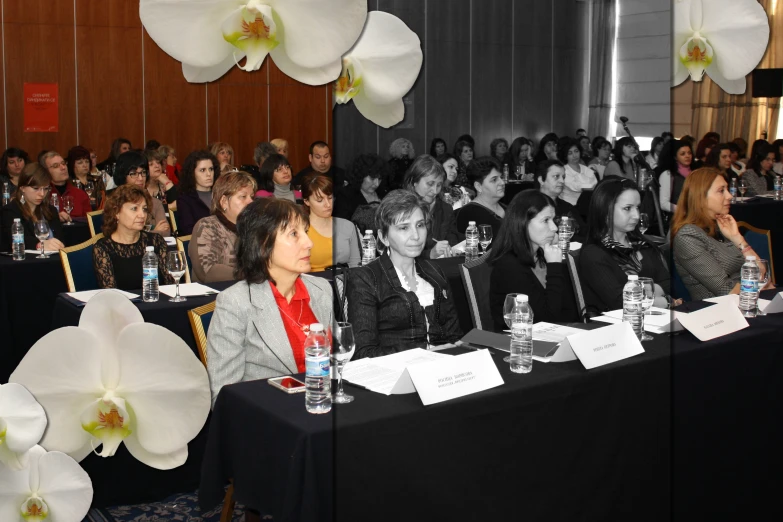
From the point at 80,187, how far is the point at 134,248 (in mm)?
3875

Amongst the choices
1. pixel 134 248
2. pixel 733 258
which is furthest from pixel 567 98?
pixel 134 248

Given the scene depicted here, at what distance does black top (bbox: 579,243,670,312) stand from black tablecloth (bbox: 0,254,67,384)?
9.29ft

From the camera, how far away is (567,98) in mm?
1761

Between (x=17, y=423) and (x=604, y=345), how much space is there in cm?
171

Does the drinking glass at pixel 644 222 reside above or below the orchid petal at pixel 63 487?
above

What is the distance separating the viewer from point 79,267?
3.83 metres

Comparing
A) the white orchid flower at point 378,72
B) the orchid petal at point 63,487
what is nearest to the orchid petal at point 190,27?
the white orchid flower at point 378,72

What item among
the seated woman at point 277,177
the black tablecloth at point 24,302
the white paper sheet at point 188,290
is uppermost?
the seated woman at point 277,177

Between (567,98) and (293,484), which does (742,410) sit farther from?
(293,484)

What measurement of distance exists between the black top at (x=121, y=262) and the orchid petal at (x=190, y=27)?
3214 millimetres

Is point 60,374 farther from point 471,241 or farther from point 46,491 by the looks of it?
point 471,241

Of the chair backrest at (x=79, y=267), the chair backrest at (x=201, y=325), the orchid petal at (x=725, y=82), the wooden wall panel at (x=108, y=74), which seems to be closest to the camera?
the orchid petal at (x=725, y=82)

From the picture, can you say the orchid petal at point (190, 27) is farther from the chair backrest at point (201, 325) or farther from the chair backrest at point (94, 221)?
Result: the chair backrest at point (94, 221)

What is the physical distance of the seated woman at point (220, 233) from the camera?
405 centimetres
